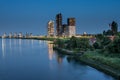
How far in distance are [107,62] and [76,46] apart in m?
25.9

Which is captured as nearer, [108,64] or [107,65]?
[108,64]

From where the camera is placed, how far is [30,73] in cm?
2883

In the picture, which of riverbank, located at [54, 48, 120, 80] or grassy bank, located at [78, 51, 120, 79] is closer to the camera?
riverbank, located at [54, 48, 120, 80]

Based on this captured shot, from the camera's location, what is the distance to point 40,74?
93.4 ft

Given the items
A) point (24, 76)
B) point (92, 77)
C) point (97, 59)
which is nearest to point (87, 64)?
point (97, 59)

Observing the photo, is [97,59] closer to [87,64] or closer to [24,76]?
[87,64]

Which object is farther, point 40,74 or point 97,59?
point 97,59

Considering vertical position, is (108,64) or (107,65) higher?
(108,64)

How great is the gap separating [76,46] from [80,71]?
24618mm

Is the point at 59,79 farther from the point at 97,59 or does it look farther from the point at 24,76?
the point at 97,59

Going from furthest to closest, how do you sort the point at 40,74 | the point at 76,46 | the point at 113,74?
the point at 76,46 < the point at 40,74 < the point at 113,74

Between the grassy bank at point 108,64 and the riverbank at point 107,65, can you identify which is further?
the grassy bank at point 108,64

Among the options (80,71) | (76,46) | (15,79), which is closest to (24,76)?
(15,79)

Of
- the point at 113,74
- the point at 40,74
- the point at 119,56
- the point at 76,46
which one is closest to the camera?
the point at 113,74
